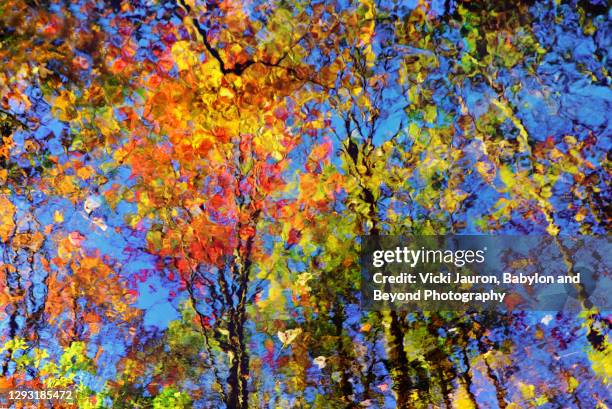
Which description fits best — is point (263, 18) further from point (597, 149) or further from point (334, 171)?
point (597, 149)

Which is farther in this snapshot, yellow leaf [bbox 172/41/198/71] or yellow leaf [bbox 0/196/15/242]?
yellow leaf [bbox 0/196/15/242]

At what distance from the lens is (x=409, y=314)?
8.11ft

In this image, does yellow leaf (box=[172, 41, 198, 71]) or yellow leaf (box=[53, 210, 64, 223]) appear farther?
yellow leaf (box=[53, 210, 64, 223])

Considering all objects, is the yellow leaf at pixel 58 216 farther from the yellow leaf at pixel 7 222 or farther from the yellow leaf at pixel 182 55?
the yellow leaf at pixel 182 55

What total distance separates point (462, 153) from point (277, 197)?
95 centimetres

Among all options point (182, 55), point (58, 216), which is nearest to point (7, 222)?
point (58, 216)

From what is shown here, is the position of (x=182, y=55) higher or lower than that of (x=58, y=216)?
higher

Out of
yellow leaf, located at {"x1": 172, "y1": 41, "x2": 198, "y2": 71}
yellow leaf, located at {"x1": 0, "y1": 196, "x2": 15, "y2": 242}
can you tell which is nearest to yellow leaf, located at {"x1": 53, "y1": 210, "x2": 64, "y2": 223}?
yellow leaf, located at {"x1": 0, "y1": 196, "x2": 15, "y2": 242}

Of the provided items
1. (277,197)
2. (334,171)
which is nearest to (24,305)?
(277,197)

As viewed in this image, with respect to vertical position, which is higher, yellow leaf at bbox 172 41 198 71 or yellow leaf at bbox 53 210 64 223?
yellow leaf at bbox 172 41 198 71

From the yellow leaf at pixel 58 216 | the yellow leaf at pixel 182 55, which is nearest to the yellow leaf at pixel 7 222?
the yellow leaf at pixel 58 216

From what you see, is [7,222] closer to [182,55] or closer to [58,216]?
[58,216]

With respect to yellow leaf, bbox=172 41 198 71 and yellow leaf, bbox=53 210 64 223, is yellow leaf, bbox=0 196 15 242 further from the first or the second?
yellow leaf, bbox=172 41 198 71

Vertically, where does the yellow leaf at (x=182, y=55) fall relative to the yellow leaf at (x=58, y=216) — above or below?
above
